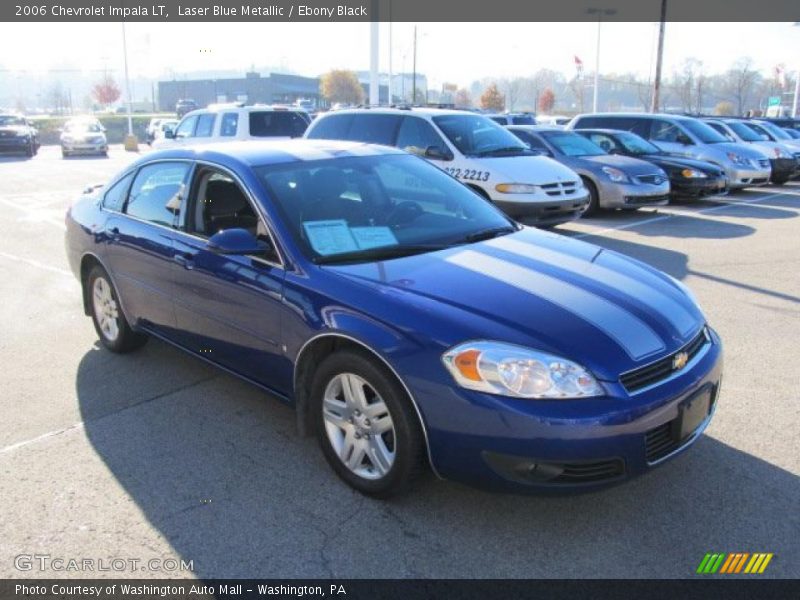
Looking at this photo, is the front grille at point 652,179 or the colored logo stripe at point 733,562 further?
the front grille at point 652,179

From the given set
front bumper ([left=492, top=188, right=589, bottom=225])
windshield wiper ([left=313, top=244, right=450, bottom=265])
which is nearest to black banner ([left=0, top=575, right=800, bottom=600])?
windshield wiper ([left=313, top=244, right=450, bottom=265])

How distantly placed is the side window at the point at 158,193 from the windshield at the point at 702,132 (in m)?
13.3

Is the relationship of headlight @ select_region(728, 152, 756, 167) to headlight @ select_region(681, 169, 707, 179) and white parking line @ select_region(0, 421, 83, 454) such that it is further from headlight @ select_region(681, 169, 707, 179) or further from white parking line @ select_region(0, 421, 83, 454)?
white parking line @ select_region(0, 421, 83, 454)

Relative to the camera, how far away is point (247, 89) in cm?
9088

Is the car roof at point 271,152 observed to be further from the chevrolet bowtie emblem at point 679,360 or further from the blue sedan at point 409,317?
the chevrolet bowtie emblem at point 679,360

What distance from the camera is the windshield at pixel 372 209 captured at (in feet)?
11.8

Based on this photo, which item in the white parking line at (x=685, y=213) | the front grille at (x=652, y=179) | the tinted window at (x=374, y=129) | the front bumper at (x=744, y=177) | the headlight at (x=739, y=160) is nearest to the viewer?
the tinted window at (x=374, y=129)

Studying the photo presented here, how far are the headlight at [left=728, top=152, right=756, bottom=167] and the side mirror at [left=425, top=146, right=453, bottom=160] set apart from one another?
328 inches

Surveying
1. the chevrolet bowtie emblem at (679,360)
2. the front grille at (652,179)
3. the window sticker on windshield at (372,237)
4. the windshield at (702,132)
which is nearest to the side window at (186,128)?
the front grille at (652,179)

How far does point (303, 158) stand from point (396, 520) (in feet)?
7.11

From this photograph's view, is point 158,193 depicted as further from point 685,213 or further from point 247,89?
point 247,89

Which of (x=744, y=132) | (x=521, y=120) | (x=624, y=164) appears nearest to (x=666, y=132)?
(x=624, y=164)

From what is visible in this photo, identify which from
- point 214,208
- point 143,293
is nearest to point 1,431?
point 143,293

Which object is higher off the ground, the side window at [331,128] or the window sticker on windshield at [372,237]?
the side window at [331,128]
